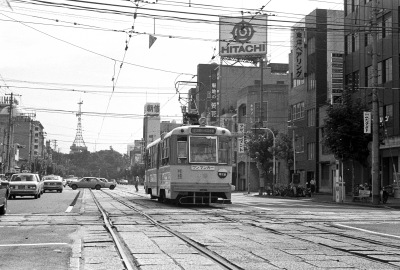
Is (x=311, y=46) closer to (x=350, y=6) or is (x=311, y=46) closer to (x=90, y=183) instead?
(x=350, y=6)

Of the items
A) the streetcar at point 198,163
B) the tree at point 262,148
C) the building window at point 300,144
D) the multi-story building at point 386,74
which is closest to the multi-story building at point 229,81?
the building window at point 300,144

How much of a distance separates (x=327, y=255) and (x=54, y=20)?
52.6ft

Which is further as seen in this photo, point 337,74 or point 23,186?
point 337,74

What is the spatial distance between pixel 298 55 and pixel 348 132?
2029 centimetres

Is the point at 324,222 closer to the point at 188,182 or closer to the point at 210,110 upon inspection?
the point at 188,182

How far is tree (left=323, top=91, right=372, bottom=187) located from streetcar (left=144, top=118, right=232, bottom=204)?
14855mm

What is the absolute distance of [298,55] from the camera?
56.8m

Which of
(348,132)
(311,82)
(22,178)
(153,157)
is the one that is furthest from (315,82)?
(22,178)

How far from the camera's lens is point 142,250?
1097 centimetres

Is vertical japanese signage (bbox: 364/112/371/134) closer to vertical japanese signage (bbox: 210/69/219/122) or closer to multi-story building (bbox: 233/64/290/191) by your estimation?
multi-story building (bbox: 233/64/290/191)

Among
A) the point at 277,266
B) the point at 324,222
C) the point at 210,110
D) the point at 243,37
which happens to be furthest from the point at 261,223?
the point at 210,110

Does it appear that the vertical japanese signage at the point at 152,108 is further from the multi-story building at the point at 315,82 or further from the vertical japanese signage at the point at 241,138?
the multi-story building at the point at 315,82

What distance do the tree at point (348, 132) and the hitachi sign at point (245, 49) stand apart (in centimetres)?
3204

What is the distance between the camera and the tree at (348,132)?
124ft
